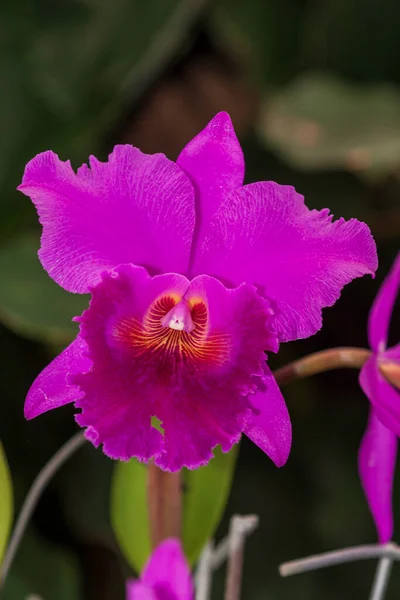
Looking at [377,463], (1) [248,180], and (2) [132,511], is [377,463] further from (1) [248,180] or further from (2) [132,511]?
(1) [248,180]

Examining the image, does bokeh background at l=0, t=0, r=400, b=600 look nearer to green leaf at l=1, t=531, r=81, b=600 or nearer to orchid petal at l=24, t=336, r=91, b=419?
green leaf at l=1, t=531, r=81, b=600

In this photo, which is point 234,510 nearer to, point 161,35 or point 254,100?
point 161,35

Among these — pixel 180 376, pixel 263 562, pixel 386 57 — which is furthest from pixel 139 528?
pixel 386 57

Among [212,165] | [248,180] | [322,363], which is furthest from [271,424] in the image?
[248,180]

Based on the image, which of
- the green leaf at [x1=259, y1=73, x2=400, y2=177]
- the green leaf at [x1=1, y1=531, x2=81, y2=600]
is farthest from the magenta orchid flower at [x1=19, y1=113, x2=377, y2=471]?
the green leaf at [x1=259, y1=73, x2=400, y2=177]

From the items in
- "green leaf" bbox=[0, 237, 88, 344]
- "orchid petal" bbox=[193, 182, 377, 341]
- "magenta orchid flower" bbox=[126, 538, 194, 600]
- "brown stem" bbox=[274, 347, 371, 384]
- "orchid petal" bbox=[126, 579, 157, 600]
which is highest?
"orchid petal" bbox=[193, 182, 377, 341]

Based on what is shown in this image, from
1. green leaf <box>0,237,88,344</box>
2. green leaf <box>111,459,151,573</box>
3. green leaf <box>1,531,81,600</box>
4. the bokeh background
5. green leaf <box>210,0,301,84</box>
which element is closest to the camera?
green leaf <box>111,459,151,573</box>

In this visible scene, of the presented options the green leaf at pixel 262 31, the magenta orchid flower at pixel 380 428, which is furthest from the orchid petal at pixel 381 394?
the green leaf at pixel 262 31
